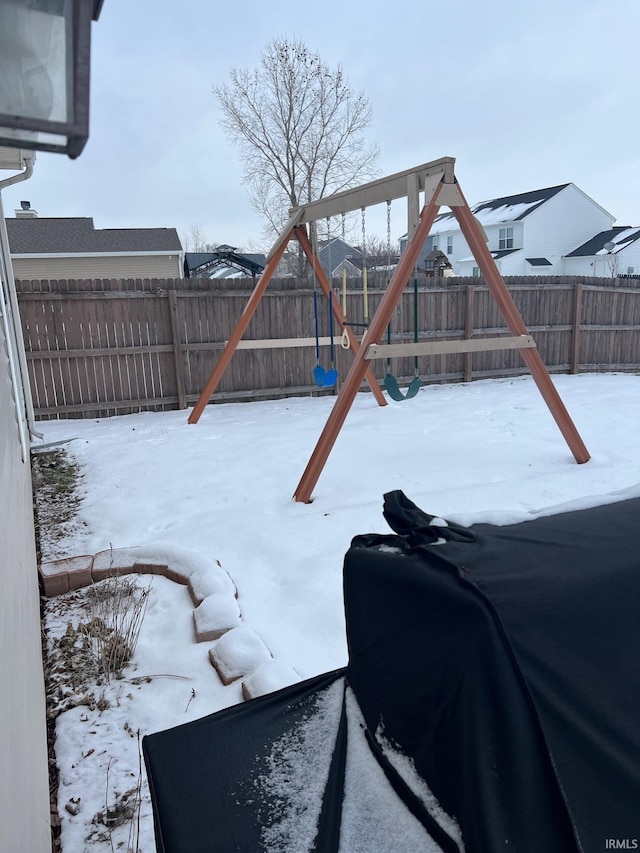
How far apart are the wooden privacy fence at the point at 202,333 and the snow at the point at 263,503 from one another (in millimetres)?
396

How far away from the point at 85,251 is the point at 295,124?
7664 millimetres

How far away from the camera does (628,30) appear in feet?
22.1

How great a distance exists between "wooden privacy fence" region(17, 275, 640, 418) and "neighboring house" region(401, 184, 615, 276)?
16.4 metres

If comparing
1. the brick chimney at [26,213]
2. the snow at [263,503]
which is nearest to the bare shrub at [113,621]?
the snow at [263,503]

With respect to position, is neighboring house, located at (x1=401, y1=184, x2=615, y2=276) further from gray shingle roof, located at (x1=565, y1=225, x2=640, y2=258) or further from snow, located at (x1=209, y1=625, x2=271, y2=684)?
snow, located at (x1=209, y1=625, x2=271, y2=684)

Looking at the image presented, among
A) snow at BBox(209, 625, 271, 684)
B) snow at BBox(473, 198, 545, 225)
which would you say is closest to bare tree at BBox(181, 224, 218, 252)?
snow at BBox(473, 198, 545, 225)

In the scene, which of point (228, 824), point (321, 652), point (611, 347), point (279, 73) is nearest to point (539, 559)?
point (228, 824)

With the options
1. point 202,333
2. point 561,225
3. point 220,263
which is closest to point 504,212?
point 561,225

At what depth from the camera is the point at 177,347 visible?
7.02m

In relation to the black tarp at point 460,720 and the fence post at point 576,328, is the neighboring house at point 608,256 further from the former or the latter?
the black tarp at point 460,720

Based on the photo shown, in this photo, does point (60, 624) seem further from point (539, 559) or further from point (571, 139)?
point (571, 139)

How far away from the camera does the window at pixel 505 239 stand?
2527cm

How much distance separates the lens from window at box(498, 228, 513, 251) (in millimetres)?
25266

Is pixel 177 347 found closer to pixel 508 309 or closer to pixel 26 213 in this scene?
pixel 508 309
